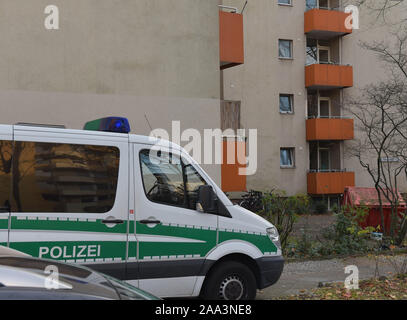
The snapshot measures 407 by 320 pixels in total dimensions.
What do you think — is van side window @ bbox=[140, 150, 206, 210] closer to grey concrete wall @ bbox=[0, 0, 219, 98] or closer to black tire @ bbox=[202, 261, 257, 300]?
black tire @ bbox=[202, 261, 257, 300]

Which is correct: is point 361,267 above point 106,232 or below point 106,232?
below

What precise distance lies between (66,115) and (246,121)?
581 inches

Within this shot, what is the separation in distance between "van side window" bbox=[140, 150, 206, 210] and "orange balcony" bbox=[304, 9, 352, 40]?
22813 mm

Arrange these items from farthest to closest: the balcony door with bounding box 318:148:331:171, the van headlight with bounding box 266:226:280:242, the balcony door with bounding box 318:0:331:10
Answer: the balcony door with bounding box 318:0:331:10 → the balcony door with bounding box 318:148:331:171 → the van headlight with bounding box 266:226:280:242

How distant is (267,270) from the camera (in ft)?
21.8

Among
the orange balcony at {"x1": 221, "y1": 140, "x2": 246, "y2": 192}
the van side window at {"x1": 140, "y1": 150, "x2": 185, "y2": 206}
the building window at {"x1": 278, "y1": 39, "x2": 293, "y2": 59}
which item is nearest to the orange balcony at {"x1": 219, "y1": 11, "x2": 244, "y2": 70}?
the orange balcony at {"x1": 221, "y1": 140, "x2": 246, "y2": 192}

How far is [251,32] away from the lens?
2641 centimetres

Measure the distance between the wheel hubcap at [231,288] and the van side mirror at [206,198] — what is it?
91cm

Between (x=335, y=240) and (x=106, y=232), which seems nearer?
(x=106, y=232)

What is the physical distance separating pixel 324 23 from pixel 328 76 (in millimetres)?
2831

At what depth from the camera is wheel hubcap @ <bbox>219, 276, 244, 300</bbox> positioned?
6.33 metres

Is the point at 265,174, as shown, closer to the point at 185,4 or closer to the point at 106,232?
the point at 185,4

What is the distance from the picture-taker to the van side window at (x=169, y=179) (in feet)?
20.0
